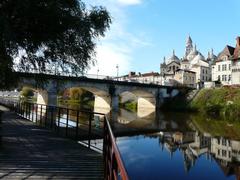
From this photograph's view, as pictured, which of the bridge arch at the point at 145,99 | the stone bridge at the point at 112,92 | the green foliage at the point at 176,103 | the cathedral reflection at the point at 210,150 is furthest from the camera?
the bridge arch at the point at 145,99

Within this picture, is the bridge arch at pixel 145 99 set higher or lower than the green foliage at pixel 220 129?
higher

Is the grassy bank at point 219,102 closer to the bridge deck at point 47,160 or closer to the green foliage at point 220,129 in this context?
the green foliage at point 220,129

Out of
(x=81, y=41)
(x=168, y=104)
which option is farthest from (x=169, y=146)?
(x=168, y=104)

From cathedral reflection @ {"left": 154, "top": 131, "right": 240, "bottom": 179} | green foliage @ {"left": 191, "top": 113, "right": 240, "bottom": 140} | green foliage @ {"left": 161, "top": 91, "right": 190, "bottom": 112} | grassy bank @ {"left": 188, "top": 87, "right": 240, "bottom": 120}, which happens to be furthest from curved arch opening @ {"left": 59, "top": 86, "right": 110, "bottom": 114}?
cathedral reflection @ {"left": 154, "top": 131, "right": 240, "bottom": 179}

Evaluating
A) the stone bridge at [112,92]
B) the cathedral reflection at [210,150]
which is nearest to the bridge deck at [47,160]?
the cathedral reflection at [210,150]

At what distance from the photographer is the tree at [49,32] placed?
9102mm

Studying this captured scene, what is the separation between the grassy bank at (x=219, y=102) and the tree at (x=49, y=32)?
3255 cm

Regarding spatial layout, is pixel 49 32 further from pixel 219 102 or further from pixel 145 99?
pixel 145 99

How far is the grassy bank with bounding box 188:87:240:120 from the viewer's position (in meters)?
43.9

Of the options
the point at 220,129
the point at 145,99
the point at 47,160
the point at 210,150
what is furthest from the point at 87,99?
the point at 47,160

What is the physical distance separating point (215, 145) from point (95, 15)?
34.4ft

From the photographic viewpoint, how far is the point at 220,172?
39.0ft

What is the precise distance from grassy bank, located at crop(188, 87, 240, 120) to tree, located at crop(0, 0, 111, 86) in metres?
32.5

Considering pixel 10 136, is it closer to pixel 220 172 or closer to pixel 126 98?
pixel 220 172
